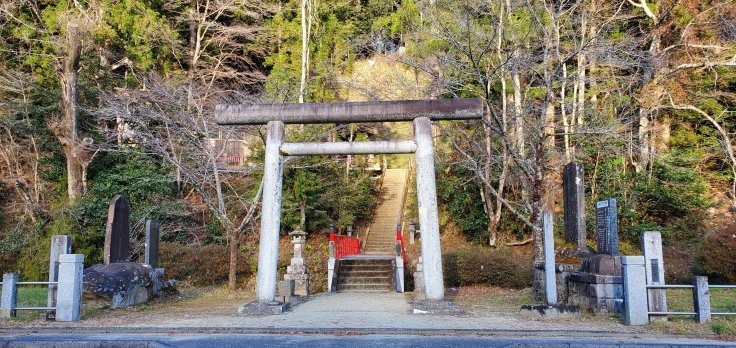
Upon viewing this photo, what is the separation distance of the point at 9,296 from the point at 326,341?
258 inches

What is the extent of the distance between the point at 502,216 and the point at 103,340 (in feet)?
61.1

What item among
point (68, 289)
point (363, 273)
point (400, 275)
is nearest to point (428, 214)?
point (68, 289)

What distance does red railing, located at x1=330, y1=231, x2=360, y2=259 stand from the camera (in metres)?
18.9

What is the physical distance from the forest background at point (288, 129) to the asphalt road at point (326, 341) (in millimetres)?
10098

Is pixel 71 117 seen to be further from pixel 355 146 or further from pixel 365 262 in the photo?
pixel 355 146

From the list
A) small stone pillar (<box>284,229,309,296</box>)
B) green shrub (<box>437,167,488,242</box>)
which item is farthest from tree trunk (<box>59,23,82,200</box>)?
green shrub (<box>437,167,488,242</box>)

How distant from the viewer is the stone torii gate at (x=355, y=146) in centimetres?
1045

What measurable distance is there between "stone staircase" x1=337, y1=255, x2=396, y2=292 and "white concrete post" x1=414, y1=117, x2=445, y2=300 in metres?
6.83

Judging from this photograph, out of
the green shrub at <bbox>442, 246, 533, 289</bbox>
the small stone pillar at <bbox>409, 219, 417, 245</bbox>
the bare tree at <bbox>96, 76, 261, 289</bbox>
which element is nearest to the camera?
the bare tree at <bbox>96, 76, 261, 289</bbox>

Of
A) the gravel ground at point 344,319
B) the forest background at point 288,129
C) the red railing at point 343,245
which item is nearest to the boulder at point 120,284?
the gravel ground at point 344,319

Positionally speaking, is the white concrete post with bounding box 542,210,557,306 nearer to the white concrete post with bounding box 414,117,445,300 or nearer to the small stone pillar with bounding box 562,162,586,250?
the white concrete post with bounding box 414,117,445,300

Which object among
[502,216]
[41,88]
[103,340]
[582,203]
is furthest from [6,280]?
[502,216]

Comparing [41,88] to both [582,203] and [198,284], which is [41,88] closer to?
[198,284]

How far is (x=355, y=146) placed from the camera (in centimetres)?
1093
